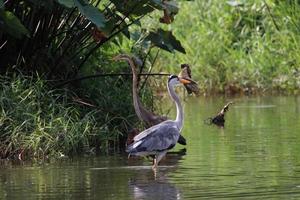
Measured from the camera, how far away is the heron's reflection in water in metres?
9.36

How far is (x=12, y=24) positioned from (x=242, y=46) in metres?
9.85

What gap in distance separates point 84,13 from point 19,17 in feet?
5.70

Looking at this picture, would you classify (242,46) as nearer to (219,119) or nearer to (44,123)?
(219,119)

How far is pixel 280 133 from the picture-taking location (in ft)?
45.4

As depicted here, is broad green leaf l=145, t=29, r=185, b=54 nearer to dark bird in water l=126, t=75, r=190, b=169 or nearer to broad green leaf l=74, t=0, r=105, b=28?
broad green leaf l=74, t=0, r=105, b=28

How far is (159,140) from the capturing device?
37.2 feet

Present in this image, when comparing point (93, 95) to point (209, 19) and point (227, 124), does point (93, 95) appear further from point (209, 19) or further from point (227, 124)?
point (209, 19)

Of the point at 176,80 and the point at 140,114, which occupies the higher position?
the point at 176,80

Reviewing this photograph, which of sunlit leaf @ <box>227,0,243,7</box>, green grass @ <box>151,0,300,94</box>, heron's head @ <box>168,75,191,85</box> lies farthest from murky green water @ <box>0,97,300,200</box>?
sunlit leaf @ <box>227,0,243,7</box>

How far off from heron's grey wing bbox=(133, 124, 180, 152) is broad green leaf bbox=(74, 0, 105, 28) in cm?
127

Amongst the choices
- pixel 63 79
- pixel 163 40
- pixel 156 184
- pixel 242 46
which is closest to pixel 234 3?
pixel 242 46

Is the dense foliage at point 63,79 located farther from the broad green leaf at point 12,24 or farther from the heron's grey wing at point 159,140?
the heron's grey wing at point 159,140

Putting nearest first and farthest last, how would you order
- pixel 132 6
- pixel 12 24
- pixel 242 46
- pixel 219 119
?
pixel 12 24 → pixel 132 6 → pixel 219 119 → pixel 242 46

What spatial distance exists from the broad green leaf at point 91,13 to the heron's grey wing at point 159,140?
127cm
